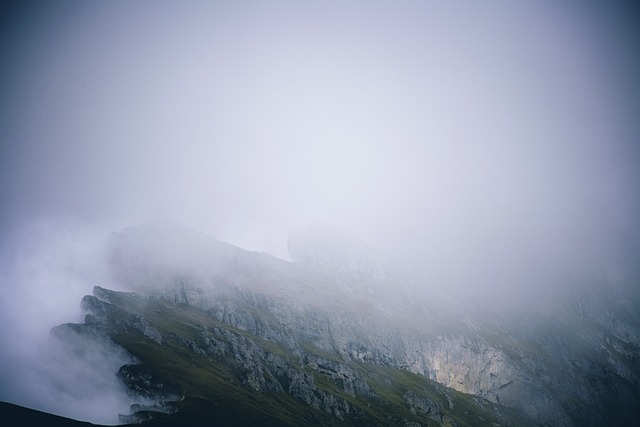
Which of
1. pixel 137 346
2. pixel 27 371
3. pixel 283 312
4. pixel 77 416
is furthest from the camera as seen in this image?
pixel 283 312

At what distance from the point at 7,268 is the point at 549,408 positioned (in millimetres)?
294230

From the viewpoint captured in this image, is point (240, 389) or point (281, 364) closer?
point (240, 389)

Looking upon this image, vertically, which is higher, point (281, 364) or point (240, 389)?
point (281, 364)

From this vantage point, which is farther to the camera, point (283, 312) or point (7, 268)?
point (283, 312)

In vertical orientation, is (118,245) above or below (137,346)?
above

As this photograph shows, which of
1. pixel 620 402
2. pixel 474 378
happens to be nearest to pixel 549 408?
pixel 474 378

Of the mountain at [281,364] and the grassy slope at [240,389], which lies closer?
the grassy slope at [240,389]

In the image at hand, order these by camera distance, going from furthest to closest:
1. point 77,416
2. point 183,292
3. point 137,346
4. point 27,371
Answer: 1. point 183,292
2. point 137,346
3. point 27,371
4. point 77,416

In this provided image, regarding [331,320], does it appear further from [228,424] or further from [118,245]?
[118,245]

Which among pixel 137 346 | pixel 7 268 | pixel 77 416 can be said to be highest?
pixel 7 268

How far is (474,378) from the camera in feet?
623

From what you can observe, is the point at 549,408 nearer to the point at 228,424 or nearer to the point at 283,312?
the point at 283,312

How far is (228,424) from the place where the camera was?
65.6 metres

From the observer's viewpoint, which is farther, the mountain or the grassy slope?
the mountain
